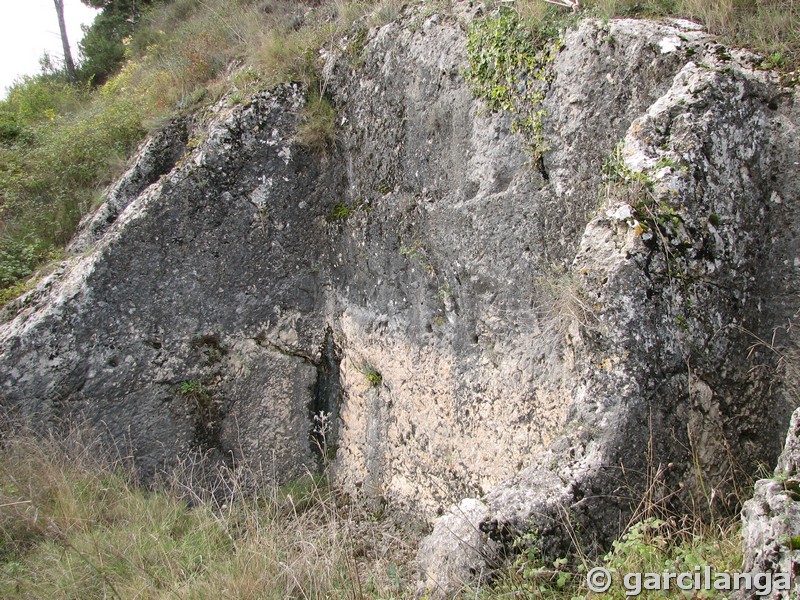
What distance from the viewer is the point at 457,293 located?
4.30 metres

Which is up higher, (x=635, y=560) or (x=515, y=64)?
(x=515, y=64)

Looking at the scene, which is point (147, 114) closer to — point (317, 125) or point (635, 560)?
point (317, 125)

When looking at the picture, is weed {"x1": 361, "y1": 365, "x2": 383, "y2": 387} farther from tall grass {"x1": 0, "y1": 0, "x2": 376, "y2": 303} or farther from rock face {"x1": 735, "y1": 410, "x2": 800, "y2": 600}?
rock face {"x1": 735, "y1": 410, "x2": 800, "y2": 600}

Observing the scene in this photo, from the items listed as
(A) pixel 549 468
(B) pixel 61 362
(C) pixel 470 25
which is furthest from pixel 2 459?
(C) pixel 470 25

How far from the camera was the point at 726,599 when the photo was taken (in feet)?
6.27

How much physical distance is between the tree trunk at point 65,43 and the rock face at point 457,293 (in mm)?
9336

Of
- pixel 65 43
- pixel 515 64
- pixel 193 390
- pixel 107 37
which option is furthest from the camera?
pixel 65 43

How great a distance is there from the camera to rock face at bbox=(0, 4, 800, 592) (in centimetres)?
273

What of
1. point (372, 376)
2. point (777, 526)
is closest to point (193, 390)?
point (372, 376)

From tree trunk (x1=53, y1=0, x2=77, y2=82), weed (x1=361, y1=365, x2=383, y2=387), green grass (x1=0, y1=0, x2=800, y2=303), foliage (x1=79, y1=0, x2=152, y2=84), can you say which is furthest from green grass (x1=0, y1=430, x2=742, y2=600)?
tree trunk (x1=53, y1=0, x2=77, y2=82)

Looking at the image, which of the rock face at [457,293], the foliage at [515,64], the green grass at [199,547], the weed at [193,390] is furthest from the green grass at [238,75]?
the green grass at [199,547]

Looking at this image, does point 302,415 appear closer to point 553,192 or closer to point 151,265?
point 151,265

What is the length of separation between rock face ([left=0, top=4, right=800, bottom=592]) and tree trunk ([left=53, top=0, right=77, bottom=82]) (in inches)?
368

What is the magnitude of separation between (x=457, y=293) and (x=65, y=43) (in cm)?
1372
